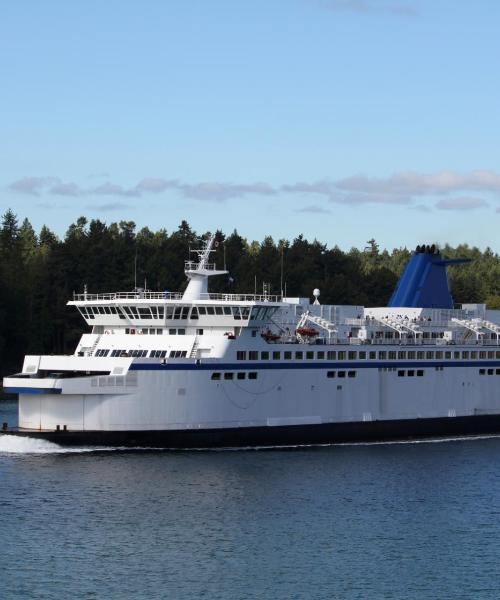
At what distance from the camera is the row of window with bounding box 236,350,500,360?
52.6 meters

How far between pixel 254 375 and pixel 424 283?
619 inches

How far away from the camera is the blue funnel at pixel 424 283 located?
6366 centimetres

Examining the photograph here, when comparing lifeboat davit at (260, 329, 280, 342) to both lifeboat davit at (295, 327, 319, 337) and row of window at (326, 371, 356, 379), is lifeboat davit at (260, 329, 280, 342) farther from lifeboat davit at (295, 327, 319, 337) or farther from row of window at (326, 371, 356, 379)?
row of window at (326, 371, 356, 379)

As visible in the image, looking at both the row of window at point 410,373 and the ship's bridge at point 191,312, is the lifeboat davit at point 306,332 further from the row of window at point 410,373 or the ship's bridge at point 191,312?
the row of window at point 410,373

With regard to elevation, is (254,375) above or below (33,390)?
above

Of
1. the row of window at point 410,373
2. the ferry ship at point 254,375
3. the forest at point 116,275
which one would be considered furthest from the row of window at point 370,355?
the forest at point 116,275

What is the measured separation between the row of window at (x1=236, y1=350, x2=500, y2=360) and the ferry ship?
6 centimetres

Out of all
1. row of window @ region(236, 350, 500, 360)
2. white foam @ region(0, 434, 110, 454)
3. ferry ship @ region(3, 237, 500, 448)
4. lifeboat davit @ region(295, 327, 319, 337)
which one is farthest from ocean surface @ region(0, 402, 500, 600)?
lifeboat davit @ region(295, 327, 319, 337)

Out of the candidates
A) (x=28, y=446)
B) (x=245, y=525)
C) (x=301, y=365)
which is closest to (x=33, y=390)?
(x=28, y=446)

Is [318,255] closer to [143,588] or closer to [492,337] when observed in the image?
[492,337]

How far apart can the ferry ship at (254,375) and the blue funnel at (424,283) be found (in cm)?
22

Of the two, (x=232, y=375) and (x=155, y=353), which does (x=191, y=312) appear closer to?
(x=155, y=353)

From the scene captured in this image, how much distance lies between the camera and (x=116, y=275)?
349 ft

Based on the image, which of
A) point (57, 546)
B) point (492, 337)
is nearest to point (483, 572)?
point (57, 546)
